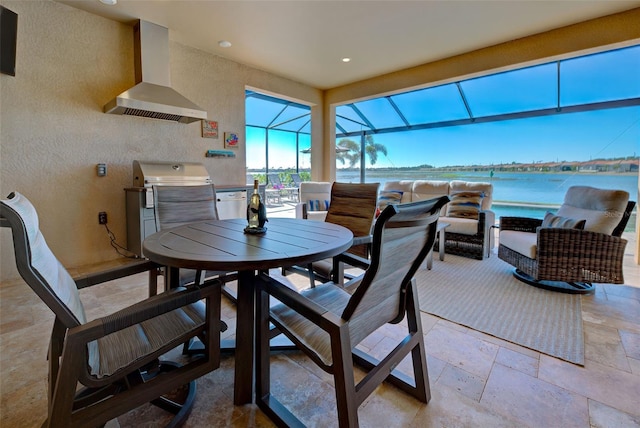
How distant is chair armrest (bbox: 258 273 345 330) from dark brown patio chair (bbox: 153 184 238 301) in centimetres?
71

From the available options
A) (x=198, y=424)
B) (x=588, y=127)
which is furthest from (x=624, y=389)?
(x=588, y=127)

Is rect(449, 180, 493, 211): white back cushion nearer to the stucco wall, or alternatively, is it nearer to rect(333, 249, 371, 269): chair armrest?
rect(333, 249, 371, 269): chair armrest

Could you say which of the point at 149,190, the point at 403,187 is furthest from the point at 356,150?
the point at 149,190

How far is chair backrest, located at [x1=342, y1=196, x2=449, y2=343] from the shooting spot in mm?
951

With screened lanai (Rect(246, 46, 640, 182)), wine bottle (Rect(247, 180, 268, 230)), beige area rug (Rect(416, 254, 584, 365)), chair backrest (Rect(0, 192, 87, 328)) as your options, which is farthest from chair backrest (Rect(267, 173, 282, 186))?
chair backrest (Rect(0, 192, 87, 328))

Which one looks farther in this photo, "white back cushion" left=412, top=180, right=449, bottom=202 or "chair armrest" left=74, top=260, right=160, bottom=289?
"white back cushion" left=412, top=180, right=449, bottom=202

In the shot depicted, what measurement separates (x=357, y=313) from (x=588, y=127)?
6.42 m

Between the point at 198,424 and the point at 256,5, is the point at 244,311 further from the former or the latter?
the point at 256,5

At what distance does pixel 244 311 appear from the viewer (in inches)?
52.0

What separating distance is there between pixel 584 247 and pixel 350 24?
3.24 meters

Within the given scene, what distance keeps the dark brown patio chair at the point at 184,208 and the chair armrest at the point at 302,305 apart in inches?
28.1

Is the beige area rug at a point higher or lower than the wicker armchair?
lower

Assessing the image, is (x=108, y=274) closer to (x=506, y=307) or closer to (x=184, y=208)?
(x=184, y=208)

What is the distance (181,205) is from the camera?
2.11 m
